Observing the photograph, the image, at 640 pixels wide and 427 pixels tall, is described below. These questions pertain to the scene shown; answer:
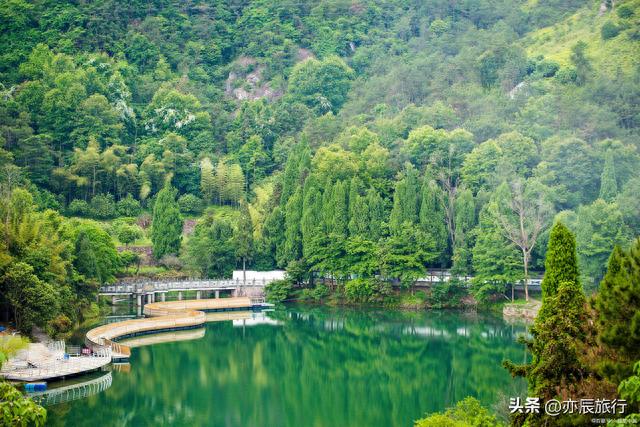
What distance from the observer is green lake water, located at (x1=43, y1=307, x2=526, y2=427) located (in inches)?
1184

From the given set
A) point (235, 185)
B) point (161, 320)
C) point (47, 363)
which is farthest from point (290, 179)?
point (47, 363)

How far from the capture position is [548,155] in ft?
190

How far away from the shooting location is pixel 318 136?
235ft

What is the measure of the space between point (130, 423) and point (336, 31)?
242 ft

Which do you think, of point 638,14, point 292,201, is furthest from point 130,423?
point 638,14

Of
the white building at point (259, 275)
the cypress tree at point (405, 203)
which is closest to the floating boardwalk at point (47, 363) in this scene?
the white building at point (259, 275)

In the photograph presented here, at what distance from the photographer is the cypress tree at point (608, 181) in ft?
175

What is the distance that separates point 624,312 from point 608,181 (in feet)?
135

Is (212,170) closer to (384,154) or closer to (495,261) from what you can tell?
(384,154)

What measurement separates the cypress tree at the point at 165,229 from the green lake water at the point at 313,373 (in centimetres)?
1142

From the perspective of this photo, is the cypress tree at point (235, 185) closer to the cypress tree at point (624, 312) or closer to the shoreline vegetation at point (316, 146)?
the shoreline vegetation at point (316, 146)

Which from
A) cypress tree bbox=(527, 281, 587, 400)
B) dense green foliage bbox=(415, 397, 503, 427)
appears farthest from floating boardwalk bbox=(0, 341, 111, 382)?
cypress tree bbox=(527, 281, 587, 400)

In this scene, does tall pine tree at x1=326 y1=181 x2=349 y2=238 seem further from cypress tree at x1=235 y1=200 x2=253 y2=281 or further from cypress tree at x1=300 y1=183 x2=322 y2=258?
cypress tree at x1=235 y1=200 x2=253 y2=281

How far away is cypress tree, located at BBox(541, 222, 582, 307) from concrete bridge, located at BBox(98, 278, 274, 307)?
33.9m
